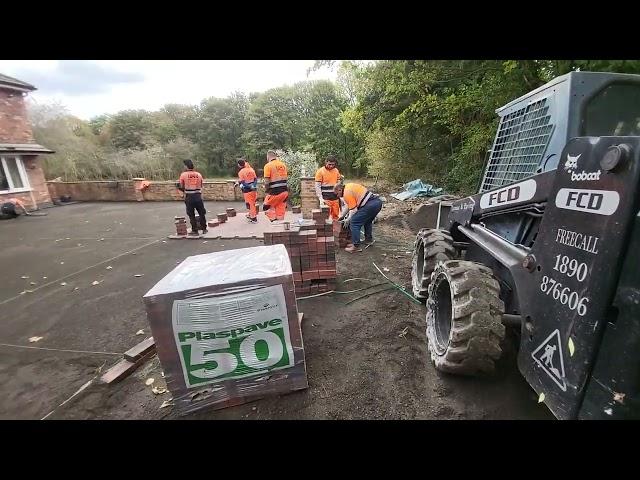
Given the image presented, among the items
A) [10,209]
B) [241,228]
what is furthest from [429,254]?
[10,209]

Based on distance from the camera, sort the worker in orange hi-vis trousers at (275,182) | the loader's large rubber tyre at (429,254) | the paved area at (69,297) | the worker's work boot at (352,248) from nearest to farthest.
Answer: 1. the paved area at (69,297)
2. the loader's large rubber tyre at (429,254)
3. the worker's work boot at (352,248)
4. the worker in orange hi-vis trousers at (275,182)

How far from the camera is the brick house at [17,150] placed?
43.5ft

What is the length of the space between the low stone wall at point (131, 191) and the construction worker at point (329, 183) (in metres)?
8.90

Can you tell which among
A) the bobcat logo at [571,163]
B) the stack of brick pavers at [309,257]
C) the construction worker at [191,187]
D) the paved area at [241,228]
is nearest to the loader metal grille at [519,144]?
the bobcat logo at [571,163]

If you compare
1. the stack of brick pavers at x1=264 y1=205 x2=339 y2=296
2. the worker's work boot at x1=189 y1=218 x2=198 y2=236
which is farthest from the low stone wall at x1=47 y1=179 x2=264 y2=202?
the stack of brick pavers at x1=264 y1=205 x2=339 y2=296

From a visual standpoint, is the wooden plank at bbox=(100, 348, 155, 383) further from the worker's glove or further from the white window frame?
the white window frame

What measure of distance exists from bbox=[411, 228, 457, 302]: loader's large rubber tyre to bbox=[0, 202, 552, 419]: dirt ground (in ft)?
0.86

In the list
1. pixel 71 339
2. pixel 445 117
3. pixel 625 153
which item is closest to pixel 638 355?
pixel 625 153

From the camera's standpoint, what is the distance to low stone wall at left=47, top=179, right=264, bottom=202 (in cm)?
1532

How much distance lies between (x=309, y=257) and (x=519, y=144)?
2.78m

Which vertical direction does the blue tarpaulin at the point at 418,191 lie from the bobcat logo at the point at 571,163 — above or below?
below

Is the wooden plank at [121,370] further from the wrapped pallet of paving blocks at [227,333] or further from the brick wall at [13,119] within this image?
the brick wall at [13,119]

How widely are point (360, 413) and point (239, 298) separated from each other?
1.27 m

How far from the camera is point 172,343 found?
89.6 inches
